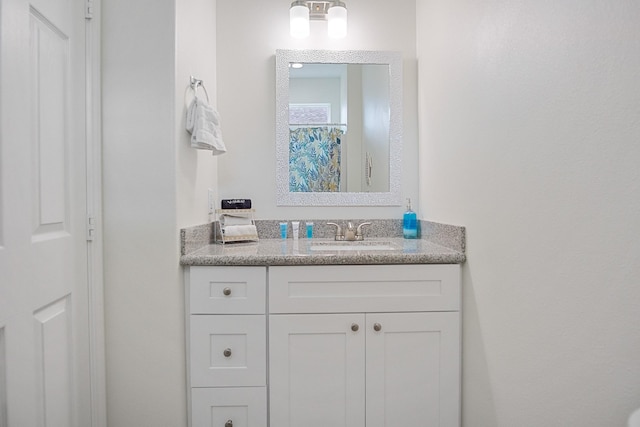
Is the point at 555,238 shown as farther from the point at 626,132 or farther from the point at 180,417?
the point at 180,417

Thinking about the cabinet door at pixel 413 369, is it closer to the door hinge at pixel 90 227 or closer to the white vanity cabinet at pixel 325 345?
the white vanity cabinet at pixel 325 345

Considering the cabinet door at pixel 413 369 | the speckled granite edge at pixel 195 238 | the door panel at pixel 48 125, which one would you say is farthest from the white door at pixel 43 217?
the cabinet door at pixel 413 369

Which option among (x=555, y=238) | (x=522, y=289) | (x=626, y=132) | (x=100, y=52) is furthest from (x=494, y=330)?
(x=100, y=52)

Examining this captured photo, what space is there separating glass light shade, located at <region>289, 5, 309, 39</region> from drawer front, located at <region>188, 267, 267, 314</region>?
1.29 m

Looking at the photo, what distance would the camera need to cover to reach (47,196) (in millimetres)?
1255

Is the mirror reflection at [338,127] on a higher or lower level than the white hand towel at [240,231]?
higher

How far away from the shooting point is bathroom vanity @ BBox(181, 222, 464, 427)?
5.21 ft

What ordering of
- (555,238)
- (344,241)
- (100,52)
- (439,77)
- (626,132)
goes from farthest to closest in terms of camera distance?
(344,241) → (439,77) → (100,52) → (555,238) → (626,132)

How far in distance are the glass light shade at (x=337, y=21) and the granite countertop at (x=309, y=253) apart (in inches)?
44.5

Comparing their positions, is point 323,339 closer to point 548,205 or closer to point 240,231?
point 240,231

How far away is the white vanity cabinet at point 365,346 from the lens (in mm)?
1595

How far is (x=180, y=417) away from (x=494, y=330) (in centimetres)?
124

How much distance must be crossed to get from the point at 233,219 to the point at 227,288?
1.70ft

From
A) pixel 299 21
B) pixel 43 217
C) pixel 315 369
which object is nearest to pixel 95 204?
pixel 43 217
